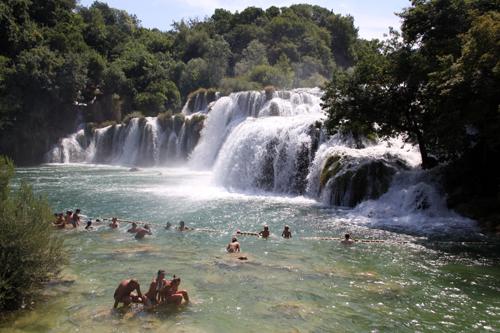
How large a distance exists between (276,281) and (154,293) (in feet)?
10.5

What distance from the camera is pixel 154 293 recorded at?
390 inches

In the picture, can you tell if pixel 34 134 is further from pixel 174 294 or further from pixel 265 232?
pixel 174 294

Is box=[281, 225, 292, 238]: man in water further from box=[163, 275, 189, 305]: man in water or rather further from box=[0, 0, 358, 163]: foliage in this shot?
box=[0, 0, 358, 163]: foliage

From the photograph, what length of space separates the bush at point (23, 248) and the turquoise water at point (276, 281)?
502 mm

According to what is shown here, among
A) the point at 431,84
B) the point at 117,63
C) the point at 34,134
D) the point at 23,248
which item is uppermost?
the point at 117,63

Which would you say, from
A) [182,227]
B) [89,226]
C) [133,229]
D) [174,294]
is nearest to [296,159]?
[182,227]

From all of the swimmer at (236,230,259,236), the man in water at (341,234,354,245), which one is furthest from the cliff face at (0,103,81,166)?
the man in water at (341,234,354,245)

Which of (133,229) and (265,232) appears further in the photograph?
(133,229)

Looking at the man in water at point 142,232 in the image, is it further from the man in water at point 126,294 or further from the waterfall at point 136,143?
the waterfall at point 136,143

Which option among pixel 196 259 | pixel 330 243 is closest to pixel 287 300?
pixel 196 259

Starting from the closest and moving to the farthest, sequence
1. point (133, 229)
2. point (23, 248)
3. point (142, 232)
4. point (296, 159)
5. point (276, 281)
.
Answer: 1. point (23, 248)
2. point (276, 281)
3. point (142, 232)
4. point (133, 229)
5. point (296, 159)

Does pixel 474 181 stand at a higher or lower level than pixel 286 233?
higher

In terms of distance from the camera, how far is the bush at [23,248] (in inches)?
344

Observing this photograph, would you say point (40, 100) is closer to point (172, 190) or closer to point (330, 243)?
point (172, 190)
